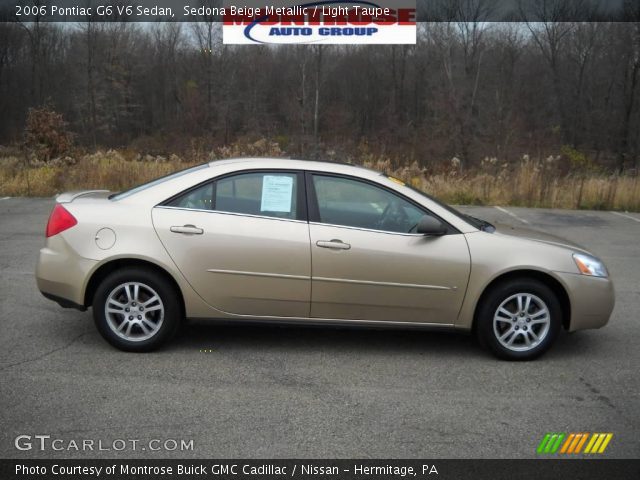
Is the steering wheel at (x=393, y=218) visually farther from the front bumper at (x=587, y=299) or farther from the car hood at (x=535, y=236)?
the front bumper at (x=587, y=299)

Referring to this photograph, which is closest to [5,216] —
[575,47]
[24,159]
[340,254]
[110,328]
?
[24,159]

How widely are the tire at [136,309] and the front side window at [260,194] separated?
0.78m

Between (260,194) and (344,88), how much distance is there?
49506 millimetres

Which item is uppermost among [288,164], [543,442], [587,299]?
[288,164]

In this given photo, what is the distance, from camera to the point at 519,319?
17.0ft

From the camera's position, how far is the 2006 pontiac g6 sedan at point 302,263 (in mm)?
5016

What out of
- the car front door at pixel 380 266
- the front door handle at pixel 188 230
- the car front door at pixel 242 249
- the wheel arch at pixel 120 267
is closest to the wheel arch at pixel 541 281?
the car front door at pixel 380 266

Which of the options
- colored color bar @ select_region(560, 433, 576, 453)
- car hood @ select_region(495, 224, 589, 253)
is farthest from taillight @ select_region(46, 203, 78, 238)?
colored color bar @ select_region(560, 433, 576, 453)

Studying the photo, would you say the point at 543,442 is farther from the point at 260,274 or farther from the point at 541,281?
the point at 260,274

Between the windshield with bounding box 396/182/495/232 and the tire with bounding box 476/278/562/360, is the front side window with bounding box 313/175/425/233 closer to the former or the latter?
the windshield with bounding box 396/182/495/232

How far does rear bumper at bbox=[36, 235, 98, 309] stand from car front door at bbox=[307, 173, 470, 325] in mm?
1750

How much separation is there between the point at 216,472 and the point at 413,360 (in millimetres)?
2212

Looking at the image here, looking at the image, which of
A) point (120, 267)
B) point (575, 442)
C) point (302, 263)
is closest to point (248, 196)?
point (302, 263)

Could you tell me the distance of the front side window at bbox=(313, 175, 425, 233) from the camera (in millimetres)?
5129
